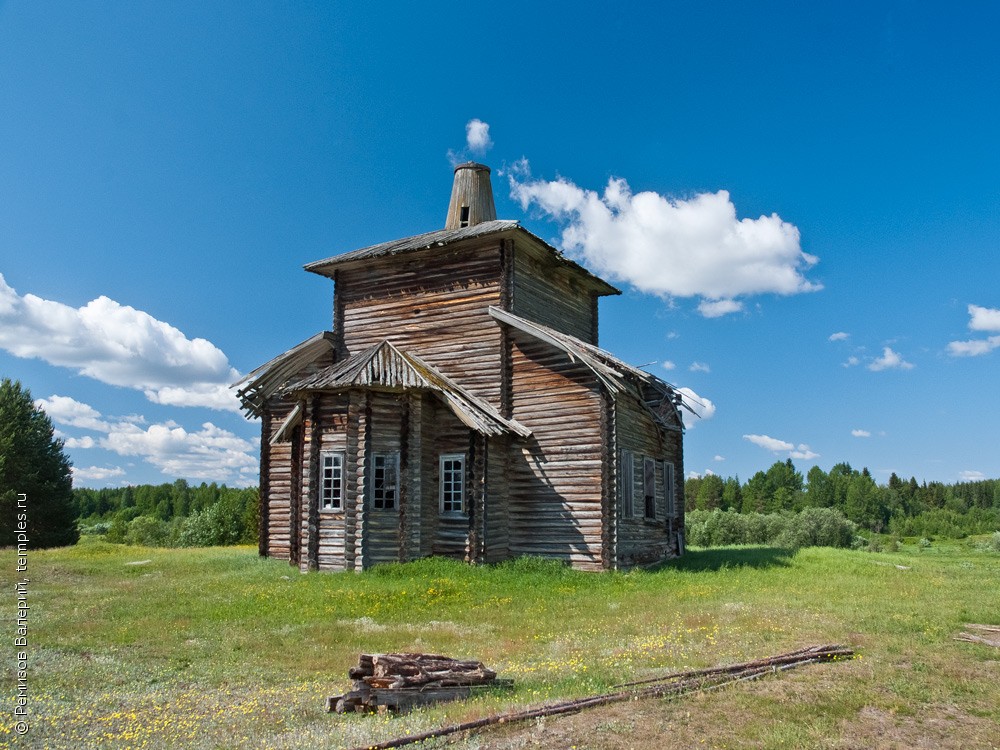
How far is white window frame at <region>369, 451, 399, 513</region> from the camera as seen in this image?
19.2m

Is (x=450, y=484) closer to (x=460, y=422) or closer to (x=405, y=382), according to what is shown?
(x=460, y=422)

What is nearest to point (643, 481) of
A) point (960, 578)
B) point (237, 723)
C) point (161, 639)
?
point (960, 578)

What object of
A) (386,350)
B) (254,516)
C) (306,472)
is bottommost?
(254,516)

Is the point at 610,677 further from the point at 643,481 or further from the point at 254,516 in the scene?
the point at 254,516

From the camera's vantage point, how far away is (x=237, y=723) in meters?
8.03

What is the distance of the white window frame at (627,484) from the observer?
20.8 m

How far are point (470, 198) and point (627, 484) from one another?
11.4 m

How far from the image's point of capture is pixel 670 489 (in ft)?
83.0

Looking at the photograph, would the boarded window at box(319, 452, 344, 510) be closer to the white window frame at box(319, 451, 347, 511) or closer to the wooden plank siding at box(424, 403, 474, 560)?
the white window frame at box(319, 451, 347, 511)

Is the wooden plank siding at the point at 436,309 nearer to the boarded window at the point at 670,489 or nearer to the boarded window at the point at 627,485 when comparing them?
the boarded window at the point at 627,485

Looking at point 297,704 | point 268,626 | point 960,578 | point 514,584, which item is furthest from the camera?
point 960,578

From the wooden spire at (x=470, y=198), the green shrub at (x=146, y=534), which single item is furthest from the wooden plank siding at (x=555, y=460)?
the green shrub at (x=146, y=534)

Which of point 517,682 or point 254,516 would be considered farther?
point 254,516

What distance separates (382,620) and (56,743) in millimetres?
7262
